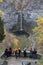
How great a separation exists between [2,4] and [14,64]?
44846 mm

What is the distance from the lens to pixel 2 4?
205 ft

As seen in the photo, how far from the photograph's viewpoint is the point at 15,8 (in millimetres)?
62781

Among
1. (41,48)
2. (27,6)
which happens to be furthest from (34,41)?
(27,6)

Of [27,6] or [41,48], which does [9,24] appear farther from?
[41,48]

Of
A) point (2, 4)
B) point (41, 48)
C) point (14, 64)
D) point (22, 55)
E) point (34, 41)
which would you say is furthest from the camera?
point (2, 4)

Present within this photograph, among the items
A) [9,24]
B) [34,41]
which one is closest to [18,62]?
[34,41]

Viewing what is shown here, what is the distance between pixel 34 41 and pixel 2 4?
21.1 meters

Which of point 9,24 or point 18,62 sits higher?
point 18,62

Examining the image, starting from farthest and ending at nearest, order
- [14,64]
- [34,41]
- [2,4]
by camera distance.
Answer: [2,4] → [34,41] → [14,64]

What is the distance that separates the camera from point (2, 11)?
60.1 metres

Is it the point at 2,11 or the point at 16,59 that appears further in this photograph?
the point at 2,11

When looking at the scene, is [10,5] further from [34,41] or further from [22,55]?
[22,55]

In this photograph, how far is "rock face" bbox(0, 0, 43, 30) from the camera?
5865 centimetres

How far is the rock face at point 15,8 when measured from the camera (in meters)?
58.6
